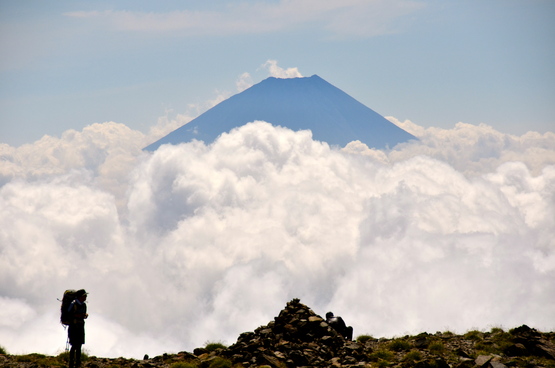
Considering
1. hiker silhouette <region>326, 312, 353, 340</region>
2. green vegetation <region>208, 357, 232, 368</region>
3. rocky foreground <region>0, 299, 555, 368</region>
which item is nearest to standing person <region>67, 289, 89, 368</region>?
rocky foreground <region>0, 299, 555, 368</region>

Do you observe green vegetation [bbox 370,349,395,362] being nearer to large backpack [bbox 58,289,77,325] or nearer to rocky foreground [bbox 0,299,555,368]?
rocky foreground [bbox 0,299,555,368]

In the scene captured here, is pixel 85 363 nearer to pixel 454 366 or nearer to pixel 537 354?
pixel 454 366

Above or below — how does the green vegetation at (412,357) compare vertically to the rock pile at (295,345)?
below

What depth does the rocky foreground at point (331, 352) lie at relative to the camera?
2334 cm

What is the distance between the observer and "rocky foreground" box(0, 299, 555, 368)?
76.6 feet

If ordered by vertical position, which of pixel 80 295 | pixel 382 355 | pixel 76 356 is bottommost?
pixel 382 355

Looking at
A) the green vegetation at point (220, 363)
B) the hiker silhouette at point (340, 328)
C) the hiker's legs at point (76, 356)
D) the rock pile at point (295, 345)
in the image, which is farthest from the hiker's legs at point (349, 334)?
the hiker's legs at point (76, 356)

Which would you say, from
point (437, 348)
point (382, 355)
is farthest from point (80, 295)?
point (437, 348)

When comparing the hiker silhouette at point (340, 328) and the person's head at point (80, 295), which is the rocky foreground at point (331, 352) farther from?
the person's head at point (80, 295)

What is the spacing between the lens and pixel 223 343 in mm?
30266

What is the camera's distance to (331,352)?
2519 cm

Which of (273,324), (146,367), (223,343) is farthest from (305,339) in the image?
(146,367)

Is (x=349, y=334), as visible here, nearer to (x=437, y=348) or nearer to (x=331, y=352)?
(x=331, y=352)

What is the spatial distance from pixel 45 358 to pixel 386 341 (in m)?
19.3
